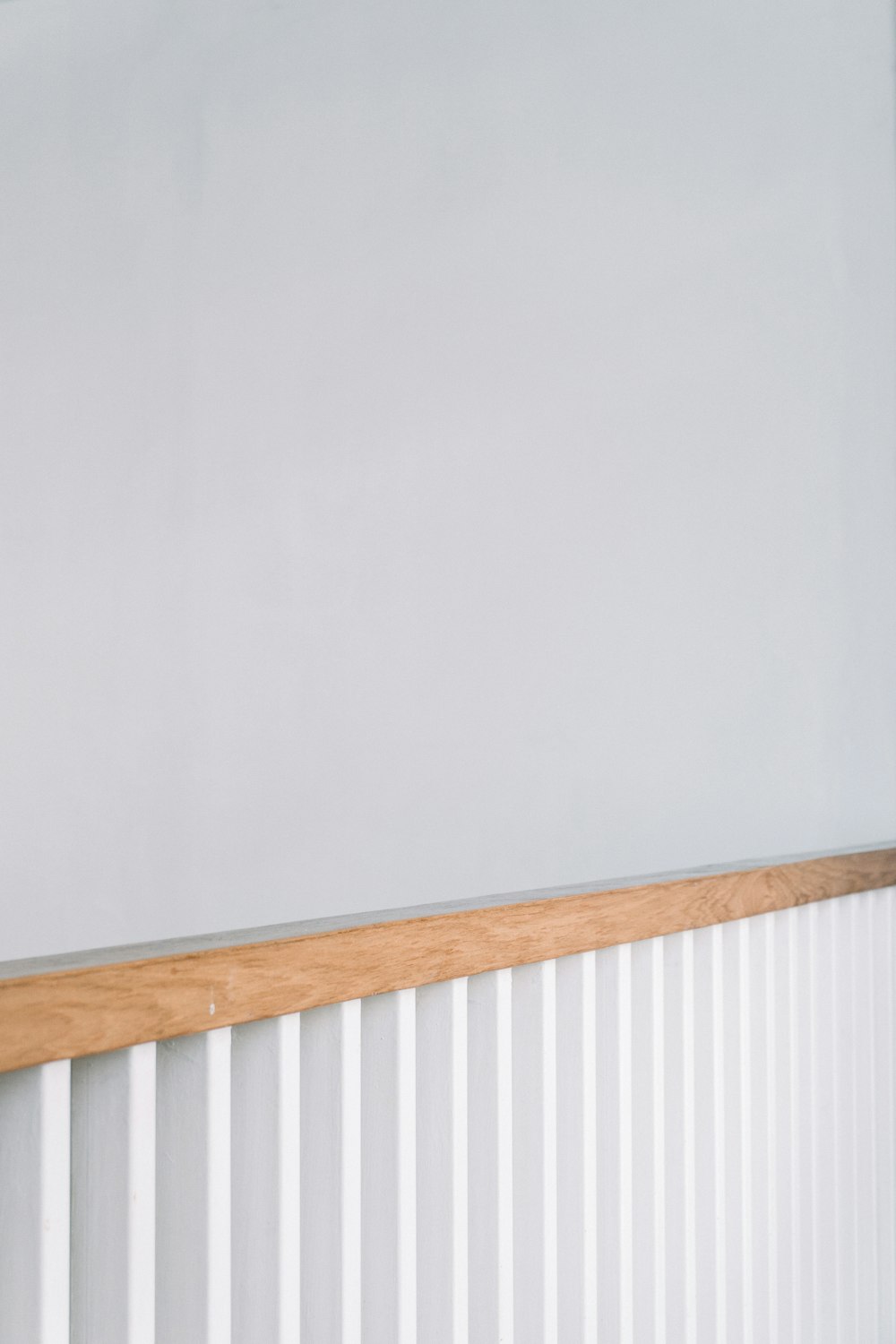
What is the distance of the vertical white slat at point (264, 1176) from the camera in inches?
26.3

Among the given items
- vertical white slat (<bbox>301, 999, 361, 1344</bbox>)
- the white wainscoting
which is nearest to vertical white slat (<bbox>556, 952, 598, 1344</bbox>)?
the white wainscoting

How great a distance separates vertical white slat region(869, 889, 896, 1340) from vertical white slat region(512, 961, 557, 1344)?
67 centimetres

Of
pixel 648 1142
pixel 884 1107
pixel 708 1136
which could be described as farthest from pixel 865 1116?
pixel 648 1142

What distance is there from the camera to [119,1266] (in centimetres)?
59

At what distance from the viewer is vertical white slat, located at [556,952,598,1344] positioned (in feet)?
2.99

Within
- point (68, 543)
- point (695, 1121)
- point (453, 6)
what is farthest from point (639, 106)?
point (695, 1121)

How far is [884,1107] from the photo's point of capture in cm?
148

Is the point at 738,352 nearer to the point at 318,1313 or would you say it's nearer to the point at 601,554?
the point at 601,554

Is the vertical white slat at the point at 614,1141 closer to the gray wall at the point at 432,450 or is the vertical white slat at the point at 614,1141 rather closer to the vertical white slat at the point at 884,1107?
the vertical white slat at the point at 884,1107

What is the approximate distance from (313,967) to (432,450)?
65.8 inches

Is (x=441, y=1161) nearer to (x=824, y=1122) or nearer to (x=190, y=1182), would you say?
(x=190, y=1182)

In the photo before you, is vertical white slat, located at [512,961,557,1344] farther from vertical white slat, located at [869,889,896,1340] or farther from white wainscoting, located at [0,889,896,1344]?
vertical white slat, located at [869,889,896,1340]

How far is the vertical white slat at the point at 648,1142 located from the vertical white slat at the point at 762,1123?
17cm

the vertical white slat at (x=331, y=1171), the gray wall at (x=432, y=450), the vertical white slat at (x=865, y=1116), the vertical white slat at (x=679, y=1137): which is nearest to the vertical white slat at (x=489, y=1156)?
the vertical white slat at (x=331, y=1171)
